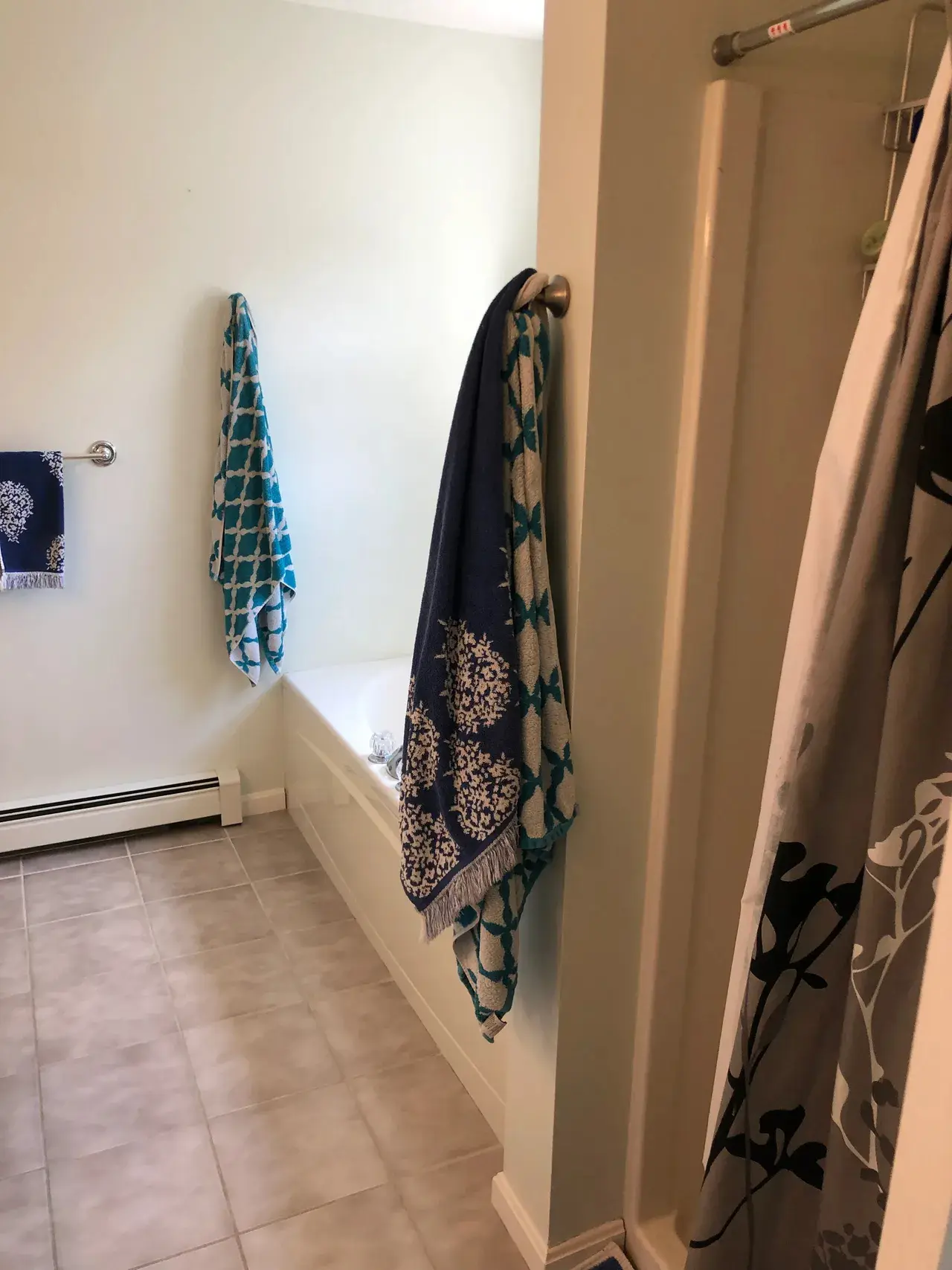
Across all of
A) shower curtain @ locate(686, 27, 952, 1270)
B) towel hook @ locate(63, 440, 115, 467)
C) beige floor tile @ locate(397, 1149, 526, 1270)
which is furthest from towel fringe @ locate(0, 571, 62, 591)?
shower curtain @ locate(686, 27, 952, 1270)

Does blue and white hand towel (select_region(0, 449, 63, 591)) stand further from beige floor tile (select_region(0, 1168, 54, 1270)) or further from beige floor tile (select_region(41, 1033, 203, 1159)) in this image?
beige floor tile (select_region(0, 1168, 54, 1270))

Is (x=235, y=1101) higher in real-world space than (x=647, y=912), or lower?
lower

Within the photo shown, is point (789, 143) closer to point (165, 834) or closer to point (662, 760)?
point (662, 760)

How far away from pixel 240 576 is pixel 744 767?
1.79 m

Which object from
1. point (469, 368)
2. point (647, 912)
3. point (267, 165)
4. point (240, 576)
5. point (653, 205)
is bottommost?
point (647, 912)

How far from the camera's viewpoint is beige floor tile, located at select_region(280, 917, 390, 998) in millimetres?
2312

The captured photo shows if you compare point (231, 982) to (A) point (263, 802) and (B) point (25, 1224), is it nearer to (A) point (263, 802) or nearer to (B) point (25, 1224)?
(B) point (25, 1224)

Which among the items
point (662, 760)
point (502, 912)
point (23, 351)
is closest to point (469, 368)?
point (662, 760)

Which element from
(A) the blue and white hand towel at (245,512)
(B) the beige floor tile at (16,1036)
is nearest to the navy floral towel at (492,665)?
(B) the beige floor tile at (16,1036)

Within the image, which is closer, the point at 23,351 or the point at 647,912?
the point at 647,912

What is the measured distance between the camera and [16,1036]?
210 cm

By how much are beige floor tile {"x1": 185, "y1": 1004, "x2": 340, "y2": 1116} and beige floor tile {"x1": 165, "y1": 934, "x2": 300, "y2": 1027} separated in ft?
0.13

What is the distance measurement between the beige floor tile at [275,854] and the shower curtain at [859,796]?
210 centimetres

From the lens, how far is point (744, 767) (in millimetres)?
1442
